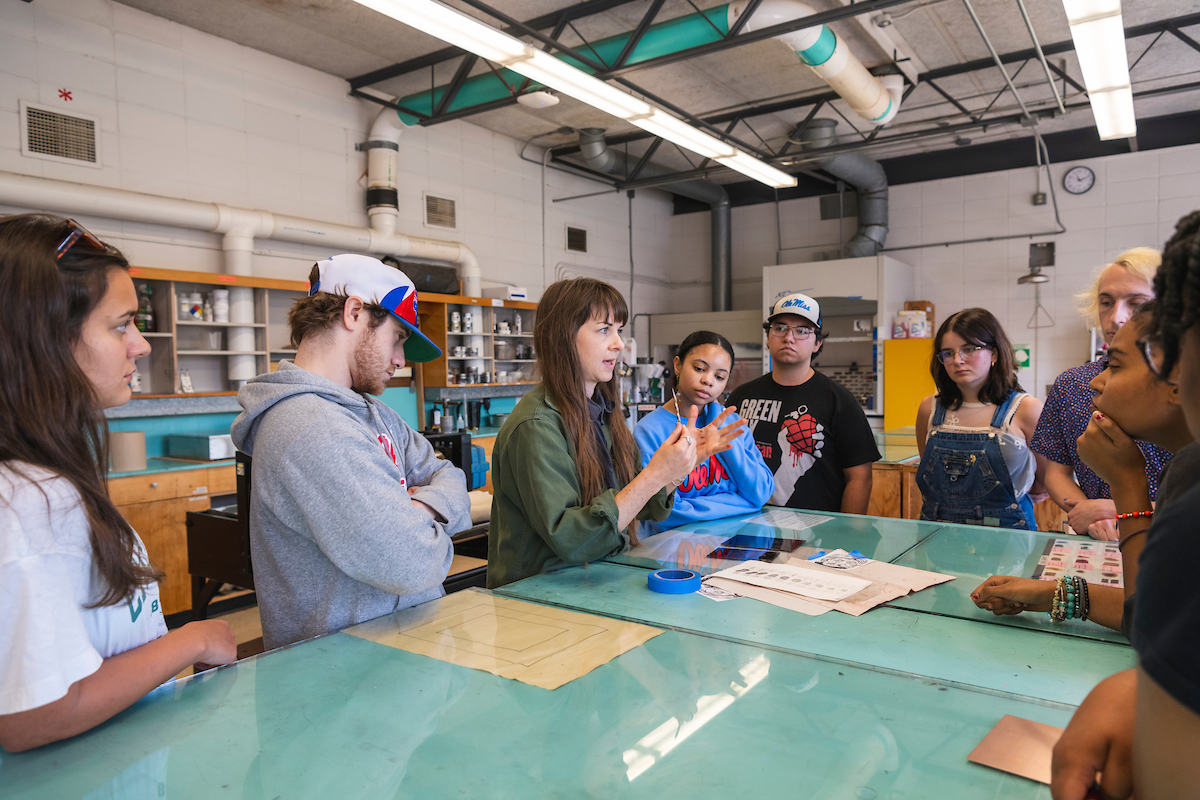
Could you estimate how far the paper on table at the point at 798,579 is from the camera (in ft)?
5.17

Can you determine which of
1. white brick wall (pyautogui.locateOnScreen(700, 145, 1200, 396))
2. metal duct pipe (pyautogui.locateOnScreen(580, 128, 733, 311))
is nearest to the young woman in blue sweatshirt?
metal duct pipe (pyautogui.locateOnScreen(580, 128, 733, 311))

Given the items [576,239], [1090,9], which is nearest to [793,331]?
[1090,9]

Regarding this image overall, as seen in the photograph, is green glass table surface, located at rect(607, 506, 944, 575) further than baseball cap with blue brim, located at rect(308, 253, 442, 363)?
Yes

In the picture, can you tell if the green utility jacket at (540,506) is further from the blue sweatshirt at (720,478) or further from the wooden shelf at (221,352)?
the wooden shelf at (221,352)

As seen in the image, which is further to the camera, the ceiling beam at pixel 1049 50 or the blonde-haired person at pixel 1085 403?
the ceiling beam at pixel 1049 50

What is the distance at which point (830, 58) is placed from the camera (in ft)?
16.0

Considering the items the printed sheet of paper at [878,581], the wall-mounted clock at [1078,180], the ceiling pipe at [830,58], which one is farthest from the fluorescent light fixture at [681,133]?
the wall-mounted clock at [1078,180]

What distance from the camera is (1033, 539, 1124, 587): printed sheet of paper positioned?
1633 millimetres

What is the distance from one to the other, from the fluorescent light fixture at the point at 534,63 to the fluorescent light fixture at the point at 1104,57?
2.28m

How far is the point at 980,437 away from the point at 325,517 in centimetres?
229

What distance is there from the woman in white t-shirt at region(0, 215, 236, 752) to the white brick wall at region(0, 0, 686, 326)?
4.52m

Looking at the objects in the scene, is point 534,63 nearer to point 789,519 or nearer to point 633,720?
point 789,519

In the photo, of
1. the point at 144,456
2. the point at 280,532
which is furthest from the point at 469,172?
the point at 280,532

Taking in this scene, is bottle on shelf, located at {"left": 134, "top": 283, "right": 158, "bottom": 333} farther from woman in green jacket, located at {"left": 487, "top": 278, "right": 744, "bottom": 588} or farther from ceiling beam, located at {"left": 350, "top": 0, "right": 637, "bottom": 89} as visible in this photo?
woman in green jacket, located at {"left": 487, "top": 278, "right": 744, "bottom": 588}
